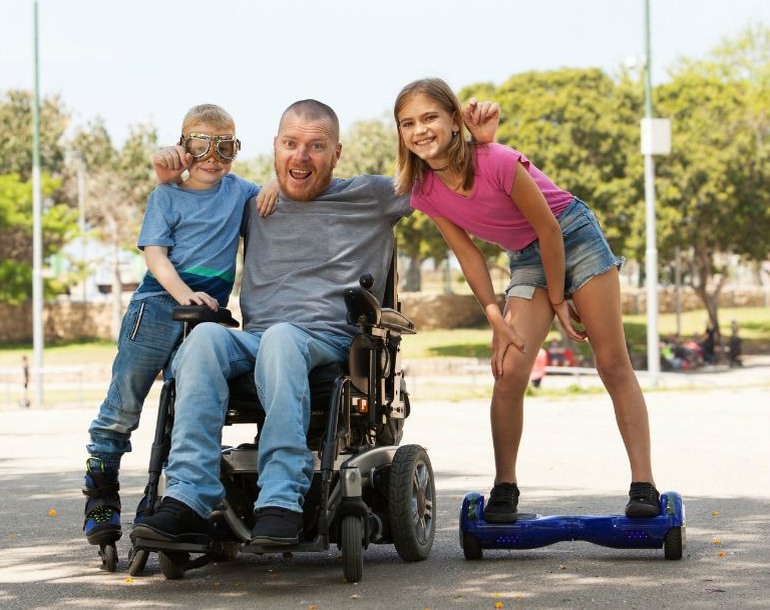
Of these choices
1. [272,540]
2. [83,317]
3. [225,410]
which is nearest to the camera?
[272,540]

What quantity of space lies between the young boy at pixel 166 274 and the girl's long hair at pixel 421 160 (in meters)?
0.72

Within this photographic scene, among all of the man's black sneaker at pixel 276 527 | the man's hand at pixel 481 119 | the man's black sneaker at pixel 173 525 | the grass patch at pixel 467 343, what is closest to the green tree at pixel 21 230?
the grass patch at pixel 467 343

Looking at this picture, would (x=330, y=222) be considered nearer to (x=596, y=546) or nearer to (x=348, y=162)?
(x=596, y=546)

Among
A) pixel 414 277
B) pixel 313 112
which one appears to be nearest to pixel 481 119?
pixel 313 112

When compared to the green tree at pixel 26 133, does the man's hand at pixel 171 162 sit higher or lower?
lower

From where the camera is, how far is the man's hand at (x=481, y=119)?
5.77 metres

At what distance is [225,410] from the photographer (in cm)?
539

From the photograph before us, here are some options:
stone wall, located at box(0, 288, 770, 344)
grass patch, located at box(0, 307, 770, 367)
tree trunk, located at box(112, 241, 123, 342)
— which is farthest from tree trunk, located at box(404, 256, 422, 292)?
tree trunk, located at box(112, 241, 123, 342)

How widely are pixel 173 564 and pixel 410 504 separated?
0.95 m

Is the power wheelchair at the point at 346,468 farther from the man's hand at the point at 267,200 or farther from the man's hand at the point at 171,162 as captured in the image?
the man's hand at the point at 171,162

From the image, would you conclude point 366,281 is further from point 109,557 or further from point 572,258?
point 109,557

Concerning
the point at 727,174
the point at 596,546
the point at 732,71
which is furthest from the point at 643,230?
the point at 596,546

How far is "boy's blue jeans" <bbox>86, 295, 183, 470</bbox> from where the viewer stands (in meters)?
5.98

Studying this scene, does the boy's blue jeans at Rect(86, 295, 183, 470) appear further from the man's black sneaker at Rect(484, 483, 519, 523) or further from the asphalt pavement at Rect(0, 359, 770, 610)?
the man's black sneaker at Rect(484, 483, 519, 523)
